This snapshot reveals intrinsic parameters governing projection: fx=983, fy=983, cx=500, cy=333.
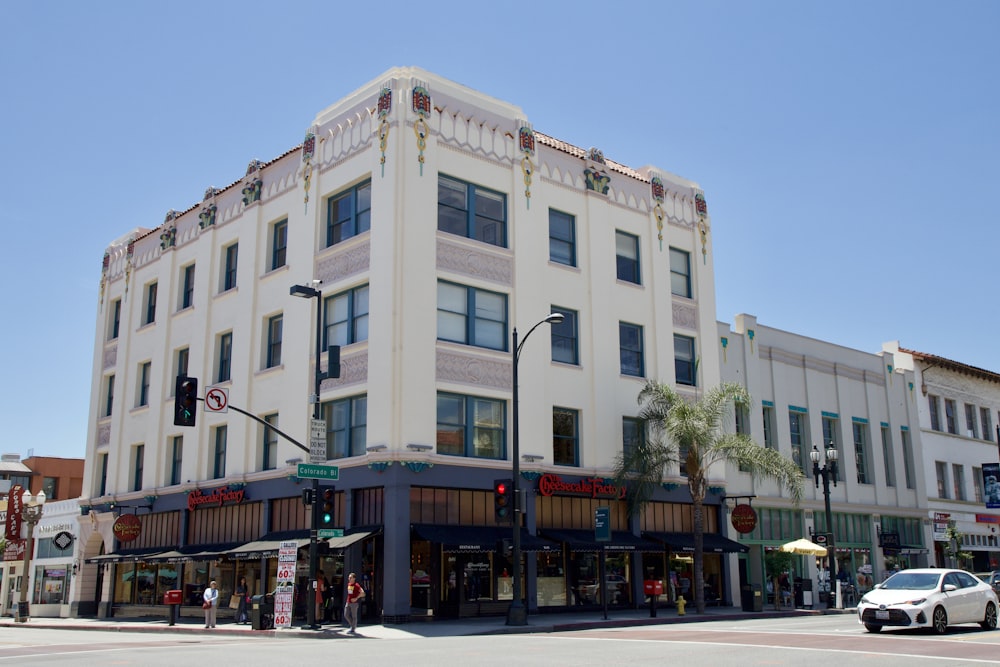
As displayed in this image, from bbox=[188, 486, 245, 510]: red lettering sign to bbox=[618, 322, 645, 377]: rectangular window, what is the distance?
1428 centimetres

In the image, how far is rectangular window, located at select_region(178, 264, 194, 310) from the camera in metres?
40.4

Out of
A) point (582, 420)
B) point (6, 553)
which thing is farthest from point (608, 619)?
point (6, 553)

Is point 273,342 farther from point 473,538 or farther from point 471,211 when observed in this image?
point 473,538

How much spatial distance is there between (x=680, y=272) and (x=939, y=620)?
2045 cm

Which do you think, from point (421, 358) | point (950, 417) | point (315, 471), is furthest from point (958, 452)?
point (315, 471)

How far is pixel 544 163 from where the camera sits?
35.0m

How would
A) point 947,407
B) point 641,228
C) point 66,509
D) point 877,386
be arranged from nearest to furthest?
point 641,228
point 66,509
point 877,386
point 947,407

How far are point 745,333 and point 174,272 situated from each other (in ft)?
79.7

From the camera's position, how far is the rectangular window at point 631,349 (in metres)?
Answer: 36.0

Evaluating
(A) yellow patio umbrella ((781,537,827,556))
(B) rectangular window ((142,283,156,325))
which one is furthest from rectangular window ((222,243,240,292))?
(A) yellow patio umbrella ((781,537,827,556))

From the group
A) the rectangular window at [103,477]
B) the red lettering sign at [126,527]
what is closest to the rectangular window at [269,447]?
the red lettering sign at [126,527]

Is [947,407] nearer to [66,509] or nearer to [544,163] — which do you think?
[544,163]

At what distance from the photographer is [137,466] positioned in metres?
41.3

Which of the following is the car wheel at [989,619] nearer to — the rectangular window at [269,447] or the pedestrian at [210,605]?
the pedestrian at [210,605]
